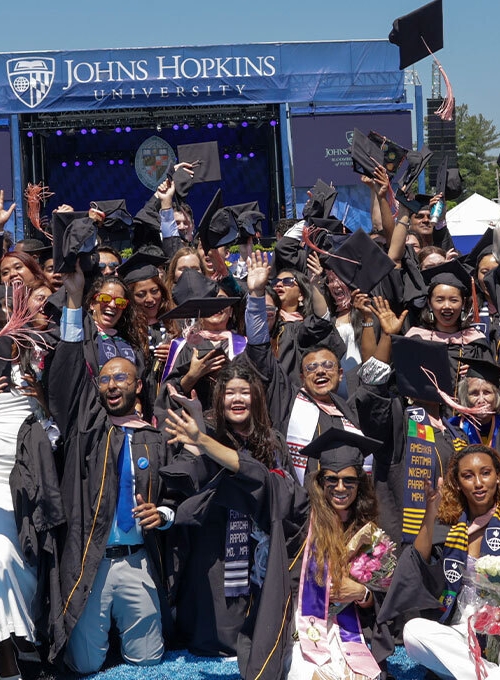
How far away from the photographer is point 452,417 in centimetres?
612

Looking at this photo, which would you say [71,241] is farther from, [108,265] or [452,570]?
[452,570]

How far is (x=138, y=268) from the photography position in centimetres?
674

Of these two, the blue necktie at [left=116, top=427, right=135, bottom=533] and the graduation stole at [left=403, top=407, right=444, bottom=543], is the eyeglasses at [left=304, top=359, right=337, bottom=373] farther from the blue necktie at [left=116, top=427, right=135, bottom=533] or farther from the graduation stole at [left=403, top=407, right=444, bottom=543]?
the blue necktie at [left=116, top=427, right=135, bottom=533]

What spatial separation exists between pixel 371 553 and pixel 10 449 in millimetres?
1961

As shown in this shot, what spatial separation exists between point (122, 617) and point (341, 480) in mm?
1469

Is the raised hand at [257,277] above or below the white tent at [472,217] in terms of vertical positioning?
below

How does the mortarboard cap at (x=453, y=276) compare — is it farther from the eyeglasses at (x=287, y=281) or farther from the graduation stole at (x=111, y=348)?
the graduation stole at (x=111, y=348)

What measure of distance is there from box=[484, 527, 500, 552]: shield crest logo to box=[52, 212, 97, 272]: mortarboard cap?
98.1 inches

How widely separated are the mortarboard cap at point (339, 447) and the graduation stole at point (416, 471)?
25.5 inches

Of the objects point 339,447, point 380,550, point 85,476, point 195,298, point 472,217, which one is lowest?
point 380,550

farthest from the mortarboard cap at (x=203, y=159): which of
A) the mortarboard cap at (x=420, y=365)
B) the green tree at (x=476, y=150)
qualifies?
the green tree at (x=476, y=150)

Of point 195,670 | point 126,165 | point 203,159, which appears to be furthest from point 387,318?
point 126,165

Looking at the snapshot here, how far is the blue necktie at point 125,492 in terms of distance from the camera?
18.5 feet

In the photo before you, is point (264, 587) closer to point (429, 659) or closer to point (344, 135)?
point (429, 659)
